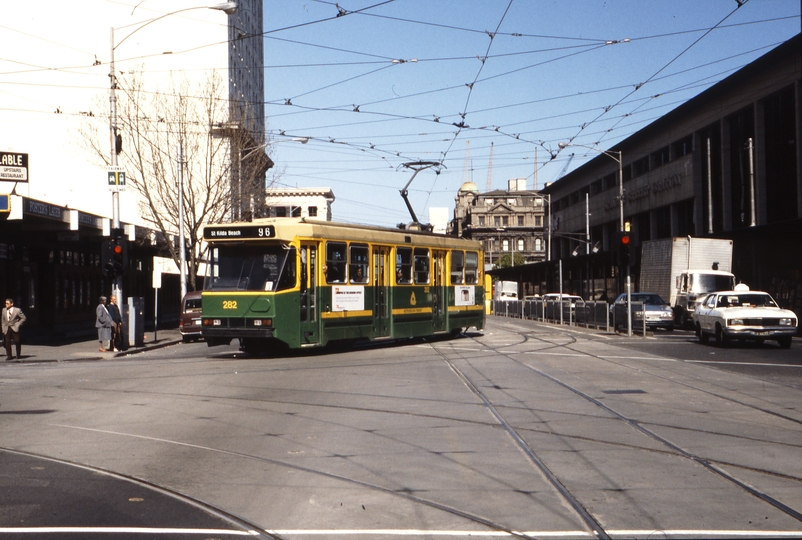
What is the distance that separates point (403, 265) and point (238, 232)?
5740 mm

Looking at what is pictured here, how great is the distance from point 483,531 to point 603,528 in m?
0.80

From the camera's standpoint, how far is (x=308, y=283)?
20.8m

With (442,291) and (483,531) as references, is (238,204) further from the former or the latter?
(483,531)

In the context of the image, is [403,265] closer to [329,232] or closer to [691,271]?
[329,232]

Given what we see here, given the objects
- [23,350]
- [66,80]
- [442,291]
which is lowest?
[23,350]

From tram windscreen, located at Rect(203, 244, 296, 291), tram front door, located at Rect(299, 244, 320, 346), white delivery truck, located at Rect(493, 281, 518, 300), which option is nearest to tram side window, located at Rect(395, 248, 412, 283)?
tram front door, located at Rect(299, 244, 320, 346)

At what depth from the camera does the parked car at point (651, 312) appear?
3362cm

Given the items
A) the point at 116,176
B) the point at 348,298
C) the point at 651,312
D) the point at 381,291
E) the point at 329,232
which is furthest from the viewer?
the point at 651,312

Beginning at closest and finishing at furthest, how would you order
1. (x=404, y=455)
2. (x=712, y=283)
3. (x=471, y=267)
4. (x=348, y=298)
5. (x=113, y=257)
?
(x=404, y=455) < (x=348, y=298) < (x=113, y=257) < (x=471, y=267) < (x=712, y=283)

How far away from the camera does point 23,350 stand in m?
28.2

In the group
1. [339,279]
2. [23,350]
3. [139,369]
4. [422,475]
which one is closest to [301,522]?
[422,475]

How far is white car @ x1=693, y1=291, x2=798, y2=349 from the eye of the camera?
2406 centimetres

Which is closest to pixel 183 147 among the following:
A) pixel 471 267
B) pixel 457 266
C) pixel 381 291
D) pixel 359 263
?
pixel 471 267

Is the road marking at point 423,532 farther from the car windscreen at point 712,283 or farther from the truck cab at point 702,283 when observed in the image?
the car windscreen at point 712,283
